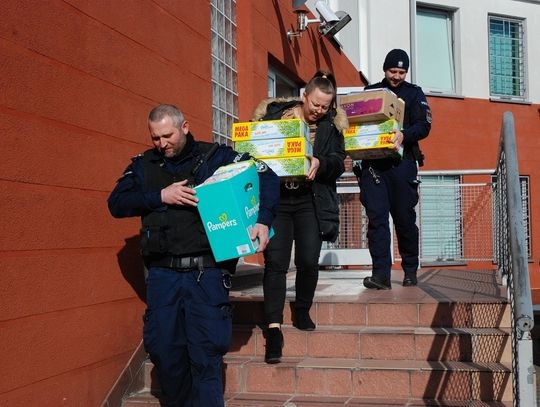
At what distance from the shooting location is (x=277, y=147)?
4457 mm

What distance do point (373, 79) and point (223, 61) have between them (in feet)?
26.6

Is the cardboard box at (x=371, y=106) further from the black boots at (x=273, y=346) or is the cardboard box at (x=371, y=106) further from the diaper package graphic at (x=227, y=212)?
the diaper package graphic at (x=227, y=212)

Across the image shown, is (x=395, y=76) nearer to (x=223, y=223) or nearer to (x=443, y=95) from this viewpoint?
(x=223, y=223)

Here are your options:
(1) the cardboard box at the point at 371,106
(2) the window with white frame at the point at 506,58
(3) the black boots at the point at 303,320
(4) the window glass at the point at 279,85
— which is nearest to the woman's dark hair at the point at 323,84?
(1) the cardboard box at the point at 371,106

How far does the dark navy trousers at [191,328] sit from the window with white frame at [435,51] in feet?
41.9

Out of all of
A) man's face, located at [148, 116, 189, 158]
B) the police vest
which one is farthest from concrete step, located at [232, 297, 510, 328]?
man's face, located at [148, 116, 189, 158]

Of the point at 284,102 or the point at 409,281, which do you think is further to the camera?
the point at 409,281

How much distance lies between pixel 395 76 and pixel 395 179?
2.73 feet

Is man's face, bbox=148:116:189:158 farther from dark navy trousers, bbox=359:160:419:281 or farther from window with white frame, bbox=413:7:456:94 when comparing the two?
window with white frame, bbox=413:7:456:94

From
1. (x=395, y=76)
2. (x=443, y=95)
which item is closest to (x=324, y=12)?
(x=395, y=76)

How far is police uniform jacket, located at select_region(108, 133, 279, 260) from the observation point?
11.9 ft

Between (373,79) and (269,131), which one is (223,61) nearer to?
(269,131)

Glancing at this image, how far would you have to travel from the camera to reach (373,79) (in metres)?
14.9

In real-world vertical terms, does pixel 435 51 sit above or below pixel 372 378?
above
